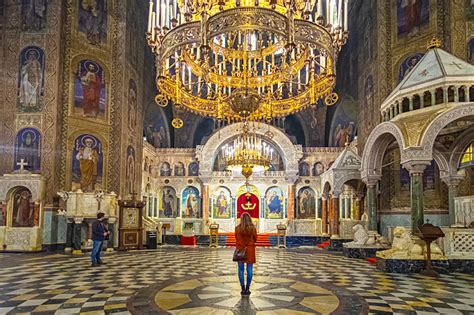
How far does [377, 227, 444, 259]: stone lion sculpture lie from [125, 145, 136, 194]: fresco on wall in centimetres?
1210

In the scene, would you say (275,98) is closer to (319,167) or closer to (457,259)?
(457,259)

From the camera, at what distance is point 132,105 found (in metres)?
19.5

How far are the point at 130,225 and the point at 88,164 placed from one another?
10.0 feet

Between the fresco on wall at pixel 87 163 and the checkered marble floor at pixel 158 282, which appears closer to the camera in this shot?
the checkered marble floor at pixel 158 282

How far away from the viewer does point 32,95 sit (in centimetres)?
1588

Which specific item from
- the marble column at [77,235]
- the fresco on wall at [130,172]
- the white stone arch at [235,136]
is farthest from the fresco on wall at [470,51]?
the marble column at [77,235]

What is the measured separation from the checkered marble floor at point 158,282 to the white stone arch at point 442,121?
3.07m

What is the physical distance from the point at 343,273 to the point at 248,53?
5985 millimetres

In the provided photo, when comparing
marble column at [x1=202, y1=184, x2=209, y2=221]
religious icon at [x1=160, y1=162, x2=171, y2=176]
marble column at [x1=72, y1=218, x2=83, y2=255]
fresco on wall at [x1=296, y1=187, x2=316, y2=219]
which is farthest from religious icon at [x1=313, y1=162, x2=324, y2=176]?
marble column at [x1=72, y1=218, x2=83, y2=255]

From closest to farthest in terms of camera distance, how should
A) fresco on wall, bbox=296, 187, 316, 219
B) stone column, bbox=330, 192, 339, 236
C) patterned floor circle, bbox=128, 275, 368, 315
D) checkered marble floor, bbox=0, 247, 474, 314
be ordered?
patterned floor circle, bbox=128, 275, 368, 315 < checkered marble floor, bbox=0, 247, 474, 314 < stone column, bbox=330, 192, 339, 236 < fresco on wall, bbox=296, 187, 316, 219

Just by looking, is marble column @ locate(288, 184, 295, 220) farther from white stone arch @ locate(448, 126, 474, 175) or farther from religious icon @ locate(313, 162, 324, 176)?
white stone arch @ locate(448, 126, 474, 175)

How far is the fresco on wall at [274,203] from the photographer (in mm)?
26016

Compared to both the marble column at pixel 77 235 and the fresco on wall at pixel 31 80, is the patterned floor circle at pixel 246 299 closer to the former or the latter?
the marble column at pixel 77 235

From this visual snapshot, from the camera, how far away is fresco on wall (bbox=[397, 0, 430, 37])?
15.7 metres
